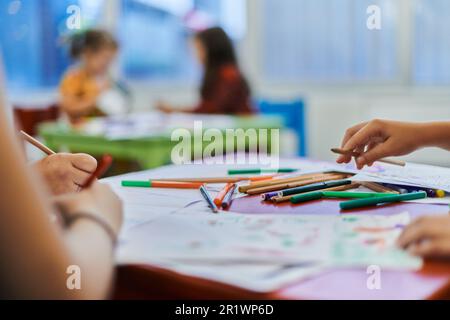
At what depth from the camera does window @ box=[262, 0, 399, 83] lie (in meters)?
3.40

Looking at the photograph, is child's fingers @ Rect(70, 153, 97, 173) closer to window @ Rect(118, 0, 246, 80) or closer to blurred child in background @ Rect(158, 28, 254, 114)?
blurred child in background @ Rect(158, 28, 254, 114)

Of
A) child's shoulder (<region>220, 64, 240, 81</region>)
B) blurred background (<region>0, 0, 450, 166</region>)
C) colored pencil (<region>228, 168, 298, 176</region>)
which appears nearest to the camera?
colored pencil (<region>228, 168, 298, 176</region>)

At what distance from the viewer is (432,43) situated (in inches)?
128

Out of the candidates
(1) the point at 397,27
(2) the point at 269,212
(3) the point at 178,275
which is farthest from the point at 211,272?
(1) the point at 397,27

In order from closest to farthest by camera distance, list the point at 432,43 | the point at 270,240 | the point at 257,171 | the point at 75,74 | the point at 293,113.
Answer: the point at 270,240 → the point at 257,171 → the point at 293,113 → the point at 75,74 → the point at 432,43

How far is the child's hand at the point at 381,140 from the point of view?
76cm

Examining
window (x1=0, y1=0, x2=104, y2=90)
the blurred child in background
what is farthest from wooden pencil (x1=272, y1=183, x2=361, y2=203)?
window (x1=0, y1=0, x2=104, y2=90)

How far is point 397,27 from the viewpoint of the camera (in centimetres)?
333

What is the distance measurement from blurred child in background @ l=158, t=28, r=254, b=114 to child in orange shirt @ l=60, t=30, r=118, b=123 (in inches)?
12.3

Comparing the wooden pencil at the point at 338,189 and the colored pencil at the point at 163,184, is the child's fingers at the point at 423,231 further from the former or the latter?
the colored pencil at the point at 163,184

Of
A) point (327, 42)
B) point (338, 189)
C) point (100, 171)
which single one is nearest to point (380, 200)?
point (338, 189)

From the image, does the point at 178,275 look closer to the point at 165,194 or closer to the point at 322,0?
the point at 165,194

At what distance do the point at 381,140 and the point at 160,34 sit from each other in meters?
3.40

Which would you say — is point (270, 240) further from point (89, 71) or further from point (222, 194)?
point (89, 71)
